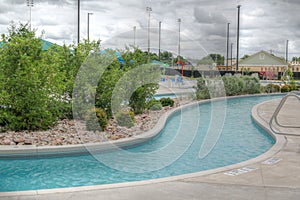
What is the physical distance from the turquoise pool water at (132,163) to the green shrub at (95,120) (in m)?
1.34

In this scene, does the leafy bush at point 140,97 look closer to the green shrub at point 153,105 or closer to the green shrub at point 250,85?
the green shrub at point 153,105

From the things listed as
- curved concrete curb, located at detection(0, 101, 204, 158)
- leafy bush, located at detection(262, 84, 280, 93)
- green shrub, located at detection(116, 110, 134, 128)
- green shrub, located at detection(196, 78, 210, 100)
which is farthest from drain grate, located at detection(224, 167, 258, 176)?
leafy bush, located at detection(262, 84, 280, 93)

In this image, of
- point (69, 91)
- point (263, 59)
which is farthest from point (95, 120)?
point (263, 59)

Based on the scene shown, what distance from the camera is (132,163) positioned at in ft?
25.4

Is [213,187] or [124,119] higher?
[124,119]

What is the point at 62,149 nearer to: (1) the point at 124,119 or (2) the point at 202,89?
(1) the point at 124,119

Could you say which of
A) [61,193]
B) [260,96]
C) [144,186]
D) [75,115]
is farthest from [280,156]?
[260,96]

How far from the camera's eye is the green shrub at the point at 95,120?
31.9 feet

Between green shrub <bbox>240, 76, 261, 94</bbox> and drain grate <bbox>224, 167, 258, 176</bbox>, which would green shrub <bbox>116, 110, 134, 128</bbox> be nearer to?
drain grate <bbox>224, 167, 258, 176</bbox>

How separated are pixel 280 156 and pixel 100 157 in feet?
12.2

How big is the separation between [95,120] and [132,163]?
95.1 inches

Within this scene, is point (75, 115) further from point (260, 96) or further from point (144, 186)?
point (260, 96)

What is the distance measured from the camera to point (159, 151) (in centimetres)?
896

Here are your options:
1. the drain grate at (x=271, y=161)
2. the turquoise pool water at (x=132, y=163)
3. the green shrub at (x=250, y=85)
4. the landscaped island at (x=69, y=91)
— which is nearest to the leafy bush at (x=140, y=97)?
the landscaped island at (x=69, y=91)
